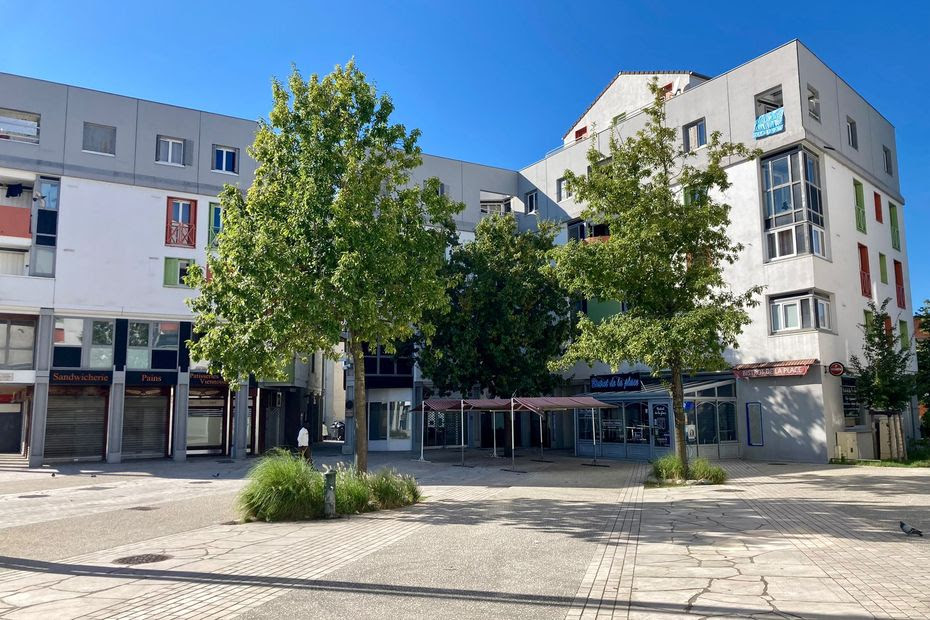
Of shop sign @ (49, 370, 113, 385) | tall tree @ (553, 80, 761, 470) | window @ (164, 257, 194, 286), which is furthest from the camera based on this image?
window @ (164, 257, 194, 286)

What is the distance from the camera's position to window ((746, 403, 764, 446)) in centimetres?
2580

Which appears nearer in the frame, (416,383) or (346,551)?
(346,551)

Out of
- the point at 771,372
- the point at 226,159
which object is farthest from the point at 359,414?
the point at 226,159

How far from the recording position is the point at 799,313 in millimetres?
25062

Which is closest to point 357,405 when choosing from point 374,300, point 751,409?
point 374,300

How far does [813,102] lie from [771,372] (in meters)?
10.7

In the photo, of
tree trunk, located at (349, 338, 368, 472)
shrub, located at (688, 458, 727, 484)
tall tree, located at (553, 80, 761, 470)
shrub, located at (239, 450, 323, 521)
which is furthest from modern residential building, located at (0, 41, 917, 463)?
shrub, located at (239, 450, 323, 521)

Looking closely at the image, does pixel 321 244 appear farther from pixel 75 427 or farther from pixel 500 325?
pixel 75 427

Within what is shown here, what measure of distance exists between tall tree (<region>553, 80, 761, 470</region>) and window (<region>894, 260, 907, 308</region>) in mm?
17042

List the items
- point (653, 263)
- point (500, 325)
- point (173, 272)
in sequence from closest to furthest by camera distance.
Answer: point (653, 263) < point (500, 325) < point (173, 272)

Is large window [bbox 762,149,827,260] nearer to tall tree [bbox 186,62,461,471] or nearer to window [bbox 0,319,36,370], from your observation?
tall tree [bbox 186,62,461,471]

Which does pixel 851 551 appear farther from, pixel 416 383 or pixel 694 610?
pixel 416 383

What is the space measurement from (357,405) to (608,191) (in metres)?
9.05

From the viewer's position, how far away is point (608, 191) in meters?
19.1
